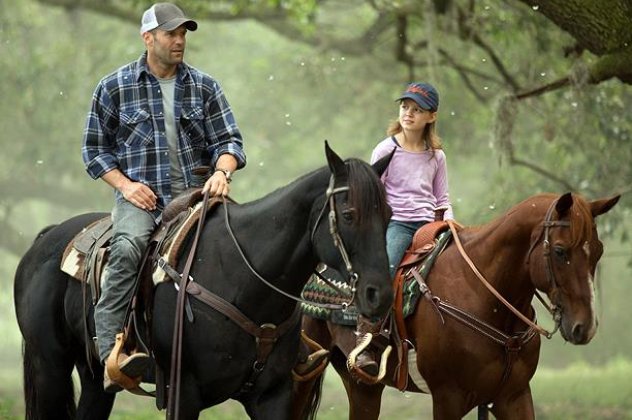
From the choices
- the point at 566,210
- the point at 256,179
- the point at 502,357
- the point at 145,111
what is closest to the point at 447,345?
the point at 502,357

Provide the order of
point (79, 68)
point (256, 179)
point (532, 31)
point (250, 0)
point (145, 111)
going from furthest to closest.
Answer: point (256, 179) → point (79, 68) → point (250, 0) → point (532, 31) → point (145, 111)

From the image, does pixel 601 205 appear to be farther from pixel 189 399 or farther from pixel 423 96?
pixel 189 399

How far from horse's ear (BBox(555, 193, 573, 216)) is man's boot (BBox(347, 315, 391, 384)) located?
1.25 meters

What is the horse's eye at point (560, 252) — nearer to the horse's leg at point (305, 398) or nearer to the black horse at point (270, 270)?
the black horse at point (270, 270)

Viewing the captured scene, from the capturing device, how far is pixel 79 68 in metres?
25.1

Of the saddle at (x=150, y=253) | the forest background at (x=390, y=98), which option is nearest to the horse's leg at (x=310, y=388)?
the saddle at (x=150, y=253)

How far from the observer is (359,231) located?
5992 mm

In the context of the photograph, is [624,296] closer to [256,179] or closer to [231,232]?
[256,179]

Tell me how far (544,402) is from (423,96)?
39.1 ft

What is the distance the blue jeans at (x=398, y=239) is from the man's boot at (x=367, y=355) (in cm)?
52

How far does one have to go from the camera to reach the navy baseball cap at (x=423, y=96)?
804 cm

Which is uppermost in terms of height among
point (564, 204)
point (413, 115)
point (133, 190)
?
point (413, 115)

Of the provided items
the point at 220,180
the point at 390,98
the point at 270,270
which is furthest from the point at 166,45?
the point at 390,98

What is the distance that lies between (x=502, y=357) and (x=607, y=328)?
25284mm
